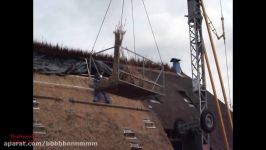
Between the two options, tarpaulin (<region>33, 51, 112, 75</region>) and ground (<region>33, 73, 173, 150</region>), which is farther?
tarpaulin (<region>33, 51, 112, 75</region>)

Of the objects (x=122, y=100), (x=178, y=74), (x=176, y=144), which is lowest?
(x=176, y=144)

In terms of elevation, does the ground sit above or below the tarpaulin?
below

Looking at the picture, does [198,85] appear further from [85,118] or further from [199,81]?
[85,118]

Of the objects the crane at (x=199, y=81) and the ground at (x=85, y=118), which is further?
the crane at (x=199, y=81)

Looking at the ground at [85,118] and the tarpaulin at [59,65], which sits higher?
the tarpaulin at [59,65]

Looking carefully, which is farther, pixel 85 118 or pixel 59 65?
pixel 59 65

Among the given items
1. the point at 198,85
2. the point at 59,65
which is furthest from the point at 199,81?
the point at 59,65

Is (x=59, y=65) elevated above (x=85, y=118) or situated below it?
above

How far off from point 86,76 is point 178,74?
39.2ft

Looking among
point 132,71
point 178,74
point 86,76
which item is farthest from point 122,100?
point 178,74

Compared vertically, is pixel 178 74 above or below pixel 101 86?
above
